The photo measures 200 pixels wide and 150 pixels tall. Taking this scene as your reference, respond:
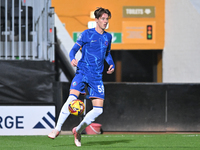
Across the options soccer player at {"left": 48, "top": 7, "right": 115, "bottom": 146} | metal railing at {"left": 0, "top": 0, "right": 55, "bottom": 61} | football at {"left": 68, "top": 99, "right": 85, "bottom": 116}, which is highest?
metal railing at {"left": 0, "top": 0, "right": 55, "bottom": 61}

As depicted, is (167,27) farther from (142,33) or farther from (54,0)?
(54,0)

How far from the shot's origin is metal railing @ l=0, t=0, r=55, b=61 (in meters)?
9.23

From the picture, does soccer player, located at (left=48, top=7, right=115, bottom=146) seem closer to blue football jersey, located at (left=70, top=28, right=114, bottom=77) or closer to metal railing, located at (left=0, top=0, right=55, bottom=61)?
blue football jersey, located at (left=70, top=28, right=114, bottom=77)

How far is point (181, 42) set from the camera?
47.1 ft

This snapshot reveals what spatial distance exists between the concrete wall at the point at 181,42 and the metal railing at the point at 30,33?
19.1 ft

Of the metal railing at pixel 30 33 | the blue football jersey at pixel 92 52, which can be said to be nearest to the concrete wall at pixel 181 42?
the metal railing at pixel 30 33

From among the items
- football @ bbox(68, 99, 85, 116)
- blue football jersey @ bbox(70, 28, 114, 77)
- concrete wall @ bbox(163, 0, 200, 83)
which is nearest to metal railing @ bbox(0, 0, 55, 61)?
blue football jersey @ bbox(70, 28, 114, 77)

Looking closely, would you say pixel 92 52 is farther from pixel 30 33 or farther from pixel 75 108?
pixel 30 33

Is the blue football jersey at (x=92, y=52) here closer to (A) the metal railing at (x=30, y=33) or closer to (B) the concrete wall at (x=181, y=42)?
(A) the metal railing at (x=30, y=33)

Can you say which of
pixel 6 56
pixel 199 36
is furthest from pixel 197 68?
pixel 6 56

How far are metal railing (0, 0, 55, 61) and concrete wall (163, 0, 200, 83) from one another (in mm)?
5822

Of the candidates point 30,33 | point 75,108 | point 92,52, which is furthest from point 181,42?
point 75,108

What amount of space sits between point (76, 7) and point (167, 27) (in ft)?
10.9

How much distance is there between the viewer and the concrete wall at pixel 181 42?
13.6 meters
